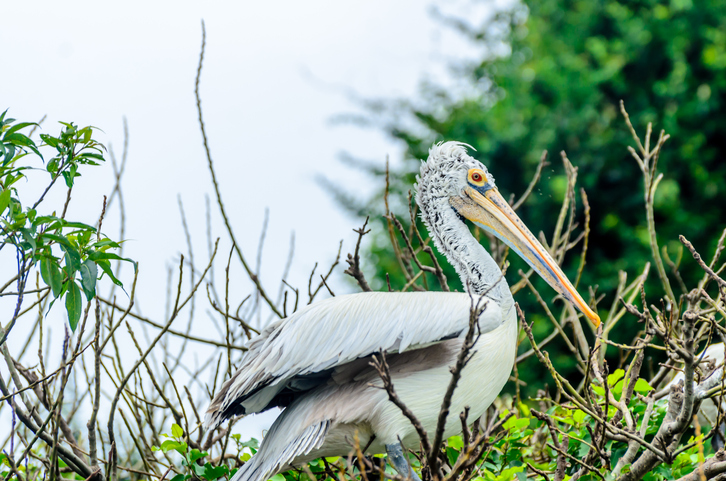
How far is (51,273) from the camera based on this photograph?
2.12 metres

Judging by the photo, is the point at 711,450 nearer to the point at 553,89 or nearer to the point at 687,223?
the point at 687,223

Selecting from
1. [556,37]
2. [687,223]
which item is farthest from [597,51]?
[687,223]

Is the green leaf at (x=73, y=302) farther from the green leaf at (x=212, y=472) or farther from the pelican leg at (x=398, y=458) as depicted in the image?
the pelican leg at (x=398, y=458)

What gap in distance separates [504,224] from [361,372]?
96 cm

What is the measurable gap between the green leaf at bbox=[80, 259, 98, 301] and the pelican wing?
0.72 m

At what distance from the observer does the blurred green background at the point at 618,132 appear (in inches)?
355

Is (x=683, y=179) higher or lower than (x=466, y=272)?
lower

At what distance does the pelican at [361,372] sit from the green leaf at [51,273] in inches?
31.0

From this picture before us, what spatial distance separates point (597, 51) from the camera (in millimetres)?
9836

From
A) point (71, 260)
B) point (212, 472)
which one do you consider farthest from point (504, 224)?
point (71, 260)

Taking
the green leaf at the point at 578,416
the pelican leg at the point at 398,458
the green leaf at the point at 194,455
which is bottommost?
the green leaf at the point at 578,416

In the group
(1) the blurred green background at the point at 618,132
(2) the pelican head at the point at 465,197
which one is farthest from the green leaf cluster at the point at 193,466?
(1) the blurred green background at the point at 618,132

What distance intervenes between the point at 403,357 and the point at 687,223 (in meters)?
7.23

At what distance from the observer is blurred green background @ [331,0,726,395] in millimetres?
9023
